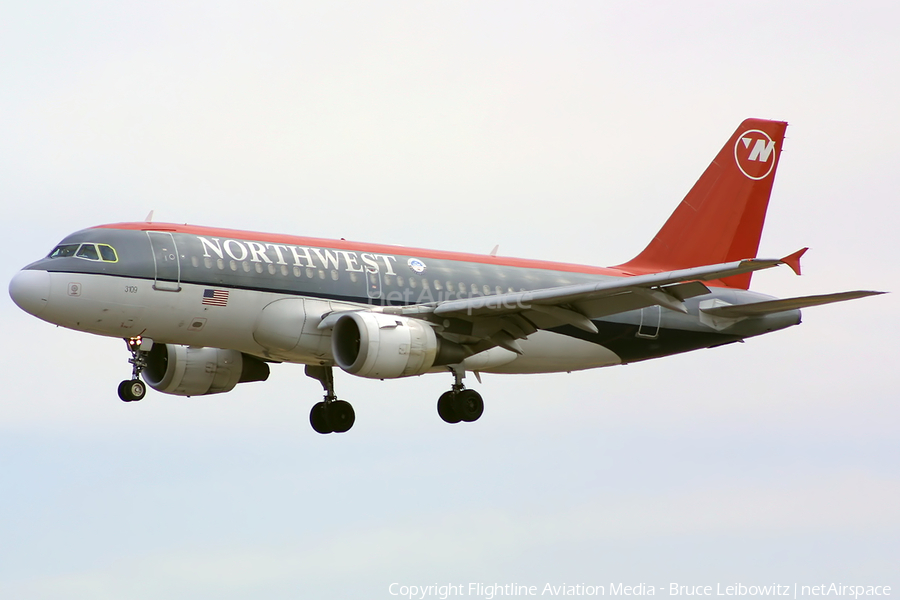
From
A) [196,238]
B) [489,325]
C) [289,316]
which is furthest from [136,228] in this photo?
[489,325]

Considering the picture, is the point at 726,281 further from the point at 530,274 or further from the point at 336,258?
the point at 336,258

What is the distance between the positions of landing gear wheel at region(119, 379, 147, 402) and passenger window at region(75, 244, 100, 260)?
3.20 meters

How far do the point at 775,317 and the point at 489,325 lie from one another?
986 centimetres

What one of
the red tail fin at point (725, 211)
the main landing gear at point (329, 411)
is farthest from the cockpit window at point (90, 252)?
the red tail fin at point (725, 211)

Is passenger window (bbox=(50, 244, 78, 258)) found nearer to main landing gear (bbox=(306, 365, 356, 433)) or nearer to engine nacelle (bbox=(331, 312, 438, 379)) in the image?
engine nacelle (bbox=(331, 312, 438, 379))

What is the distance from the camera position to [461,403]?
3534 centimetres

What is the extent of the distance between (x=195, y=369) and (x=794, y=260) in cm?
1600

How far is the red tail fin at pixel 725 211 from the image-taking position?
4156 centimetres

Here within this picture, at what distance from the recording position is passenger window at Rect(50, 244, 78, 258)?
105 feet

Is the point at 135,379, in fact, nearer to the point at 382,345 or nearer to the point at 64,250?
the point at 64,250

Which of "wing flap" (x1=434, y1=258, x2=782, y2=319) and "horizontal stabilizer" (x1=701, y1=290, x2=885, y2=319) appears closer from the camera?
"wing flap" (x1=434, y1=258, x2=782, y2=319)

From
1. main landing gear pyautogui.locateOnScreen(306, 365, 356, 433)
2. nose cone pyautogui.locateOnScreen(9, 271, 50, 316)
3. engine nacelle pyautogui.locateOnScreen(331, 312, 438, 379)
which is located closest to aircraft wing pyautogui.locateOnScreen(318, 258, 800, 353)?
engine nacelle pyautogui.locateOnScreen(331, 312, 438, 379)

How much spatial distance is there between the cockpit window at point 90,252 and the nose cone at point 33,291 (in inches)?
37.1

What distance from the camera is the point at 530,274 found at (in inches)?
1483
